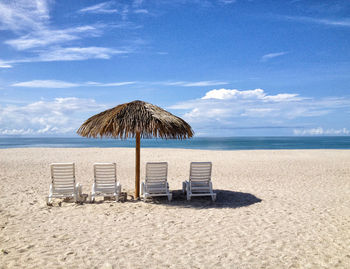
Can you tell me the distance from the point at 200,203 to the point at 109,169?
2356 mm

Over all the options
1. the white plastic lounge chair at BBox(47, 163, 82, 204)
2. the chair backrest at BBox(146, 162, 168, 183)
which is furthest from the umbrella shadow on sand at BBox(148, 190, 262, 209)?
the white plastic lounge chair at BBox(47, 163, 82, 204)

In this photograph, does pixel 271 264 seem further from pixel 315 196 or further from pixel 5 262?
pixel 315 196

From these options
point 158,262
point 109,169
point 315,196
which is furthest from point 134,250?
point 315,196

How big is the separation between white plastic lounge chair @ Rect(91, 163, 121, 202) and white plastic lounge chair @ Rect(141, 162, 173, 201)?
0.68m

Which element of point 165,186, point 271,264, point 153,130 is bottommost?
point 271,264

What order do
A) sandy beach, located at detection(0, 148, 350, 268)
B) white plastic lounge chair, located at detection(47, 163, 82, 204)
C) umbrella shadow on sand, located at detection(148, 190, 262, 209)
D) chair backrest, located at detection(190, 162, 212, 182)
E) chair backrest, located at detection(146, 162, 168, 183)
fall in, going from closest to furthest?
sandy beach, located at detection(0, 148, 350, 268), white plastic lounge chair, located at detection(47, 163, 82, 204), umbrella shadow on sand, located at detection(148, 190, 262, 209), chair backrest, located at detection(146, 162, 168, 183), chair backrest, located at detection(190, 162, 212, 182)

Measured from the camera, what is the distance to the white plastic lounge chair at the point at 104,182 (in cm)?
635

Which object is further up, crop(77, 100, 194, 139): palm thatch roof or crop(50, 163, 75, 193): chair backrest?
crop(77, 100, 194, 139): palm thatch roof

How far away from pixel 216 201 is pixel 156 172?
63.5 inches

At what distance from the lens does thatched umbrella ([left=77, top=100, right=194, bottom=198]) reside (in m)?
6.36

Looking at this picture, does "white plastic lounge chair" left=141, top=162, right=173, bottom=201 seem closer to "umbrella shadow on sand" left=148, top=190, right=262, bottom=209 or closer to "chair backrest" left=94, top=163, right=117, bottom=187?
"umbrella shadow on sand" left=148, top=190, right=262, bottom=209

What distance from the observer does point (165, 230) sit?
4.61 m

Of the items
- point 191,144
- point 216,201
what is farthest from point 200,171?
point 191,144

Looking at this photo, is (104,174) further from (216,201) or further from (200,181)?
(216,201)
